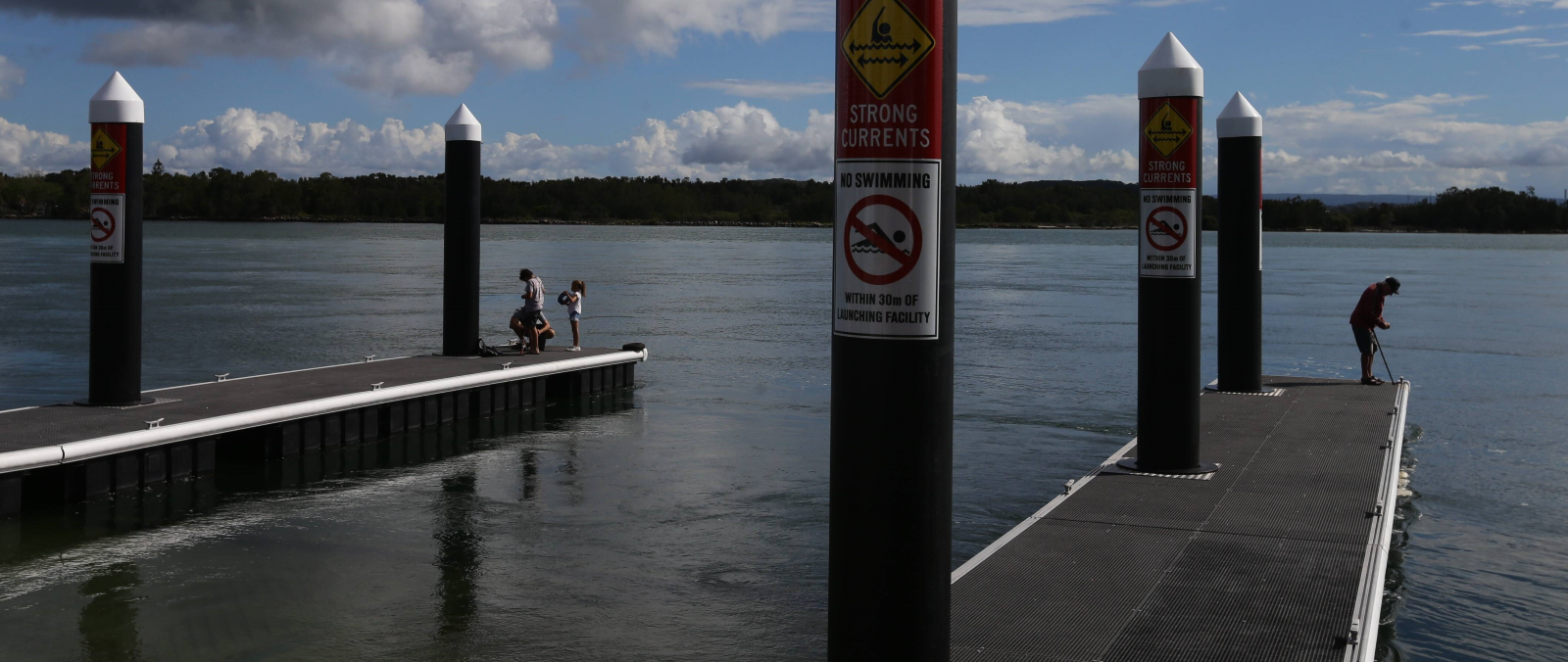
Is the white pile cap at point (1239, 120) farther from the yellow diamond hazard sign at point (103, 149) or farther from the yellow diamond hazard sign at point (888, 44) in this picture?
the yellow diamond hazard sign at point (103, 149)

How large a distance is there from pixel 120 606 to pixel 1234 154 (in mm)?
11403

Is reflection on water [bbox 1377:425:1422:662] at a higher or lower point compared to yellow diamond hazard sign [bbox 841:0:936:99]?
lower

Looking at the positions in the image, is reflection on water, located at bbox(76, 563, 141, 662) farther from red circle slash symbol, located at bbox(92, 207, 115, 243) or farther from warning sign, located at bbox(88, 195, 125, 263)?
red circle slash symbol, located at bbox(92, 207, 115, 243)

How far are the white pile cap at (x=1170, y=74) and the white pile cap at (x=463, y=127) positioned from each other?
36.0ft

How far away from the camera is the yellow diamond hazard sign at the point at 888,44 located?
15.5ft

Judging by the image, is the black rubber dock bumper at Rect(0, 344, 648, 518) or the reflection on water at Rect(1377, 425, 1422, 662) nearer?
the reflection on water at Rect(1377, 425, 1422, 662)

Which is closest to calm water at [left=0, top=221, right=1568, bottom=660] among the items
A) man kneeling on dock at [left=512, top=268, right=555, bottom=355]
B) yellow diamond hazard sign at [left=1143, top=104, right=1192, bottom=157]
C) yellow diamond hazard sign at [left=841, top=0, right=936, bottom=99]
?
man kneeling on dock at [left=512, top=268, right=555, bottom=355]

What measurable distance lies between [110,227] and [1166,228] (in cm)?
1033

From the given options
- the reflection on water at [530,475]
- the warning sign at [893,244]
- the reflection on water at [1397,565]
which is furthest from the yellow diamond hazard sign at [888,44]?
the reflection on water at [530,475]

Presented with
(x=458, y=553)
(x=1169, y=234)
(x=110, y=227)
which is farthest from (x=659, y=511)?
(x=110, y=227)

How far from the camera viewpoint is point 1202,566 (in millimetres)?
7996

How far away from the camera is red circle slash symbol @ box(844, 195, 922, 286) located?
15.6 ft

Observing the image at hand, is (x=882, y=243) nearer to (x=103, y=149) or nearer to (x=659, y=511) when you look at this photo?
(x=659, y=511)

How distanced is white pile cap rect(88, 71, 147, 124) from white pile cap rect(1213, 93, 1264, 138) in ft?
37.1
